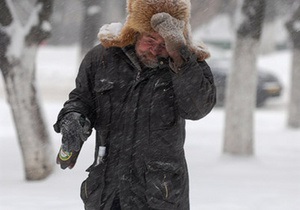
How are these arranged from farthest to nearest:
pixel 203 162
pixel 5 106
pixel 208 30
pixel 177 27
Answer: pixel 208 30
pixel 5 106
pixel 203 162
pixel 177 27

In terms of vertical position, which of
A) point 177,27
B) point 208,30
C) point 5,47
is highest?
point 177,27

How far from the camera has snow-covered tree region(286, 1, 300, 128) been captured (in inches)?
425

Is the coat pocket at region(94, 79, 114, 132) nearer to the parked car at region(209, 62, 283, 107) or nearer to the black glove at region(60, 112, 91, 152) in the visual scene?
the black glove at region(60, 112, 91, 152)

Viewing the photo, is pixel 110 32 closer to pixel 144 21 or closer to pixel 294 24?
pixel 144 21

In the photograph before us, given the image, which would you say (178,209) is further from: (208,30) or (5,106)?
(208,30)

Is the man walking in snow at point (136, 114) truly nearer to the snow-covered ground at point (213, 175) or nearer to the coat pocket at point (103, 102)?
the coat pocket at point (103, 102)

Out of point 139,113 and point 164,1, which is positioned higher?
point 164,1

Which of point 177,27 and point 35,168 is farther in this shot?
point 35,168

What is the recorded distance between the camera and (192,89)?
2.69m

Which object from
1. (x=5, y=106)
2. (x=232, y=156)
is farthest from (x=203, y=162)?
(x=5, y=106)

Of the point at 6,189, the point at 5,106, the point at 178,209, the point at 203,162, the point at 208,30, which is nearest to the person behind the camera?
the point at 178,209

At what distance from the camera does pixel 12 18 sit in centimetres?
712

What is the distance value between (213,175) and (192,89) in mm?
5016

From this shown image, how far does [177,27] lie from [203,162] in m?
5.83
